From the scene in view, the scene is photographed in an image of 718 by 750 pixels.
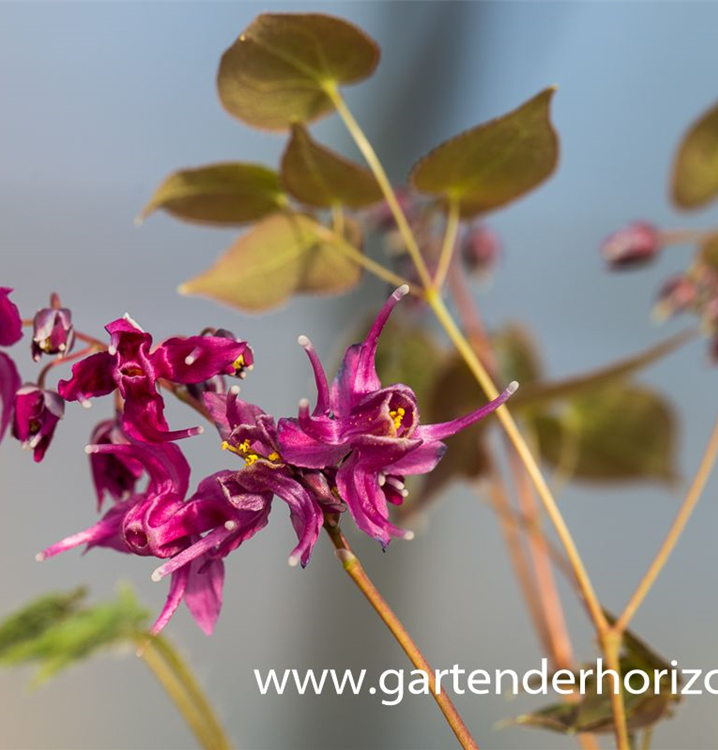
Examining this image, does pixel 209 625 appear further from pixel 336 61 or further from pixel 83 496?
pixel 83 496

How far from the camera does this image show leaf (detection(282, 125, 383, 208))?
0.31m

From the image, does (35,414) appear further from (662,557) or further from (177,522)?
(662,557)

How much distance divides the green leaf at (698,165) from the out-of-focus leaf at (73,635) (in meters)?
0.36

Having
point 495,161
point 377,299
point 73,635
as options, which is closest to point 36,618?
point 73,635

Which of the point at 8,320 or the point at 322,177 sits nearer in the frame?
the point at 8,320

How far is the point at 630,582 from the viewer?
4.42ft

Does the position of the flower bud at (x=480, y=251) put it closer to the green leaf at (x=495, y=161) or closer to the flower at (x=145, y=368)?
the green leaf at (x=495, y=161)

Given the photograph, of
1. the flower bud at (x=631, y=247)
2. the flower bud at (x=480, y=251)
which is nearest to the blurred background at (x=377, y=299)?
the flower bud at (x=480, y=251)

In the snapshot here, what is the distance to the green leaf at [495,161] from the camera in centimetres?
31

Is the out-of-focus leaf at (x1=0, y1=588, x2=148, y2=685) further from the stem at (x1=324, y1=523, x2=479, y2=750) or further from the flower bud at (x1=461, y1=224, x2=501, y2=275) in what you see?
the flower bud at (x1=461, y1=224, x2=501, y2=275)

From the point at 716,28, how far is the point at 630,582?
31.8 inches

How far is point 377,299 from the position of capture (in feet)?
4.60

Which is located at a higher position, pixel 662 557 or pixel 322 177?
pixel 322 177

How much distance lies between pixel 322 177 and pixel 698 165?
9.4 inches
